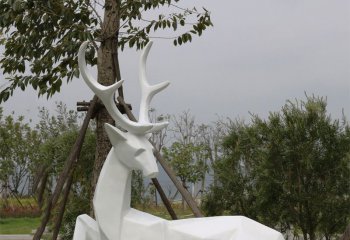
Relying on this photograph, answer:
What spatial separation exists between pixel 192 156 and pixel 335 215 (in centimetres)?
985

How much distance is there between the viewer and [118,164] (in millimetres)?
3578

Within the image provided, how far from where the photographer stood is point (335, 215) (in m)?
6.68

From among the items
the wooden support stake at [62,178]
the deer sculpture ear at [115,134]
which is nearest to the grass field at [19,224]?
the wooden support stake at [62,178]

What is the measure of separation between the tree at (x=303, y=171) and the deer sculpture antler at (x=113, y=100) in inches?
124

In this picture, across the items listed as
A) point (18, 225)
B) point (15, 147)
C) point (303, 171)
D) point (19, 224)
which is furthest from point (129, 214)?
point (15, 147)

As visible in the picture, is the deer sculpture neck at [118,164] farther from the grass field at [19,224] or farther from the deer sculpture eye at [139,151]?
the grass field at [19,224]

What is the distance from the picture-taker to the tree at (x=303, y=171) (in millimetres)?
6676

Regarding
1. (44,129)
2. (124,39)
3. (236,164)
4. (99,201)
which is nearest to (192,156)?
(44,129)

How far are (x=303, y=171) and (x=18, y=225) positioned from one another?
10299 mm

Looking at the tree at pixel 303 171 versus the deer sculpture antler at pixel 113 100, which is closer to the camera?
the deer sculpture antler at pixel 113 100

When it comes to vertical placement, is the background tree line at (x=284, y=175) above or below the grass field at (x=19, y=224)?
above

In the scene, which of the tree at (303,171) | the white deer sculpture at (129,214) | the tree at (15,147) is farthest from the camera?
the tree at (15,147)

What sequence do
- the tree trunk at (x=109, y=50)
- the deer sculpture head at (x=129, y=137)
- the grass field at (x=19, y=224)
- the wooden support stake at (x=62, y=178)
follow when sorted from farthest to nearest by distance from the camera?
the grass field at (x=19, y=224) < the tree trunk at (x=109, y=50) < the wooden support stake at (x=62, y=178) < the deer sculpture head at (x=129, y=137)

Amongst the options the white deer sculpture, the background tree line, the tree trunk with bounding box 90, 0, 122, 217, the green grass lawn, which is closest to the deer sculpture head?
the white deer sculpture
